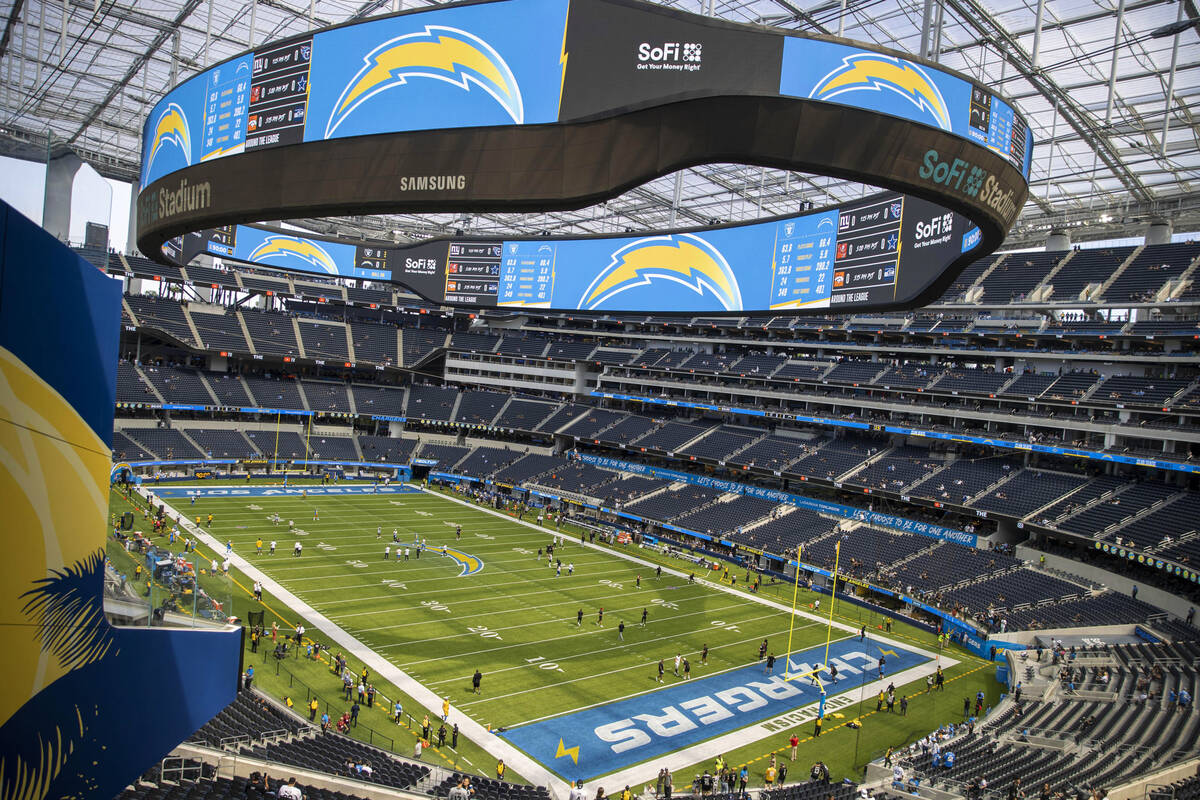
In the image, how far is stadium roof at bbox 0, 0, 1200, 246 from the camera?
86.6 ft

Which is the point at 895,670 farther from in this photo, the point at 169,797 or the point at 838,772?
the point at 169,797

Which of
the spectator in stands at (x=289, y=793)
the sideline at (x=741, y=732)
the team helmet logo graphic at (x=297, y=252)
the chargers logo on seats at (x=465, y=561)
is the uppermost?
the team helmet logo graphic at (x=297, y=252)

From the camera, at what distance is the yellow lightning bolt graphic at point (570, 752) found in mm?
20953

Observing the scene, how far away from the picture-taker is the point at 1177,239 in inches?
1886

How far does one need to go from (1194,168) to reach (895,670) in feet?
83.0

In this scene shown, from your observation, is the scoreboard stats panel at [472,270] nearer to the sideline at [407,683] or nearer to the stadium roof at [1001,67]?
the stadium roof at [1001,67]

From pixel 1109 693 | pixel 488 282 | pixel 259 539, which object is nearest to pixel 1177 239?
pixel 1109 693

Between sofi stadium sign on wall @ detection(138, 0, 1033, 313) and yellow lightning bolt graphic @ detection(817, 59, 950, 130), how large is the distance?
11mm

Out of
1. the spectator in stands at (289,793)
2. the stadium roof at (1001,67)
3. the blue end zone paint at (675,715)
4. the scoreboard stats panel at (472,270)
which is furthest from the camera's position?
the stadium roof at (1001,67)

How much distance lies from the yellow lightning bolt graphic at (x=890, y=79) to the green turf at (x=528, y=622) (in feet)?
63.8

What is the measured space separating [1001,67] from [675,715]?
26.9 meters

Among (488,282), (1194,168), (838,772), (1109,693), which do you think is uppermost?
(1194,168)

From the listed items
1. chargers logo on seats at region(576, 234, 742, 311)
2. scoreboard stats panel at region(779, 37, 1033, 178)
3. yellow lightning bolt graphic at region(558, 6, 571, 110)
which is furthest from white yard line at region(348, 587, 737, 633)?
scoreboard stats panel at region(779, 37, 1033, 178)

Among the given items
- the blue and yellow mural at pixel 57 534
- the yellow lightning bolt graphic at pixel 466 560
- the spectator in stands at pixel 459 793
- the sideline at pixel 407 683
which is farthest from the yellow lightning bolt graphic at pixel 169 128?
the yellow lightning bolt graphic at pixel 466 560
